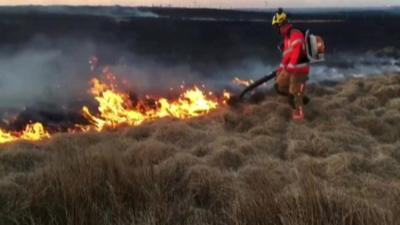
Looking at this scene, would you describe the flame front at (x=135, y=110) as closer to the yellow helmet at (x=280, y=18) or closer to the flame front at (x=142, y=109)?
the flame front at (x=142, y=109)

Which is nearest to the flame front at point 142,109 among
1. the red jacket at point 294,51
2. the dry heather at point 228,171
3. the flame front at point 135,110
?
the flame front at point 135,110

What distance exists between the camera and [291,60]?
42.8 ft

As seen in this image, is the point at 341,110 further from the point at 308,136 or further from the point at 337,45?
the point at 337,45

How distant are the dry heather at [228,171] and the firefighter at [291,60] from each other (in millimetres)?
778

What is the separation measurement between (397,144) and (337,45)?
54620 millimetres

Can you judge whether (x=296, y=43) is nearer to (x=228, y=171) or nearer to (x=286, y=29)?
(x=286, y=29)

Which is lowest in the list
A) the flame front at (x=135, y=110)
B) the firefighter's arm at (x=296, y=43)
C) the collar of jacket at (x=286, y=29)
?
the flame front at (x=135, y=110)

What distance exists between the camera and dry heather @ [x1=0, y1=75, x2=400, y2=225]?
16.4ft

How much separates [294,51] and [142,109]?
6240mm

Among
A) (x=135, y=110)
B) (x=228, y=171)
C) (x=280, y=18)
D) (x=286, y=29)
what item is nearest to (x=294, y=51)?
(x=286, y=29)

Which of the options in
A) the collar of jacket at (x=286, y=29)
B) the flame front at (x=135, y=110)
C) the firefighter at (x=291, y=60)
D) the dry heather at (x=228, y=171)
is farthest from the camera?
the flame front at (x=135, y=110)

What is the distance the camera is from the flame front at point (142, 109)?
650 inches

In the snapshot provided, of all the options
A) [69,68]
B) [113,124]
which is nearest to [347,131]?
[113,124]

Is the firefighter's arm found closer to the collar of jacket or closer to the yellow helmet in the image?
the collar of jacket
